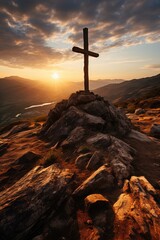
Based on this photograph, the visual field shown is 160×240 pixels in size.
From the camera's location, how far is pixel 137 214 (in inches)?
256

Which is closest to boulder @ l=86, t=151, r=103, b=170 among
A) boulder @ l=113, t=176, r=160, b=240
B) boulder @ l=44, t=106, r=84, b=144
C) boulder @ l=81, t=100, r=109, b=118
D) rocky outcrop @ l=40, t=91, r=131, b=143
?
boulder @ l=113, t=176, r=160, b=240

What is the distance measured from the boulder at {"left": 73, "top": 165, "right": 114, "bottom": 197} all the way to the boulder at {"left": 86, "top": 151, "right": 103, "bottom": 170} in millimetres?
1240

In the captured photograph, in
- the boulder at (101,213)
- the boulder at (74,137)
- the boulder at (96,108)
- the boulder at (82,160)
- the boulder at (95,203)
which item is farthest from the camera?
the boulder at (96,108)

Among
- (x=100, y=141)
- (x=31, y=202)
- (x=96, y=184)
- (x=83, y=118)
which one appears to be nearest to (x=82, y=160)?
(x=100, y=141)

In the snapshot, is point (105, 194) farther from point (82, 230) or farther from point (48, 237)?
point (48, 237)

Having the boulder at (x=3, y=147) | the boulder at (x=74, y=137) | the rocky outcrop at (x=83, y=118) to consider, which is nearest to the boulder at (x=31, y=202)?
the boulder at (x=74, y=137)

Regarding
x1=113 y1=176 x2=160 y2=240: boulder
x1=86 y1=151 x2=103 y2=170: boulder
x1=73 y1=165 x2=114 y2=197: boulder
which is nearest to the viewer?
x1=113 y1=176 x2=160 y2=240: boulder

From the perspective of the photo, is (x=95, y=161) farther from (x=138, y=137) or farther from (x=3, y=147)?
(x=3, y=147)

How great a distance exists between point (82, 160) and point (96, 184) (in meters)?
2.92

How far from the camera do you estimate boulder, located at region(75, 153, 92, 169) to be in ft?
35.9

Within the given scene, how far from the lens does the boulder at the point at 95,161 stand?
10477 mm

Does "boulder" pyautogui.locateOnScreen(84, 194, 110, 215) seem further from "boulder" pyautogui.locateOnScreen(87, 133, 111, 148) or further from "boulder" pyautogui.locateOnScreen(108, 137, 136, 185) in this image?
"boulder" pyautogui.locateOnScreen(87, 133, 111, 148)

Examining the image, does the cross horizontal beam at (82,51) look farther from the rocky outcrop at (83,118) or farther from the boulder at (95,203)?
the boulder at (95,203)

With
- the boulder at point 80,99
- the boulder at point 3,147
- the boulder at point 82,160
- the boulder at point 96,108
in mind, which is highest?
the boulder at point 80,99
